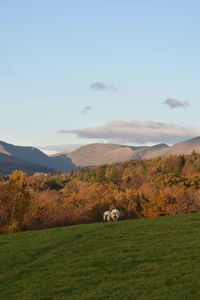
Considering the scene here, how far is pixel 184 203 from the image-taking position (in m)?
72.7

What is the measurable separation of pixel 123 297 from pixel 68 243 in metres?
12.8

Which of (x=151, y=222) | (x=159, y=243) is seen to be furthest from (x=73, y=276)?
(x=151, y=222)

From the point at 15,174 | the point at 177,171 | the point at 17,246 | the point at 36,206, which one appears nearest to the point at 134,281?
the point at 17,246

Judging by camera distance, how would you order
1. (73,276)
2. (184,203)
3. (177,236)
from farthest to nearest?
1. (184,203)
2. (177,236)
3. (73,276)

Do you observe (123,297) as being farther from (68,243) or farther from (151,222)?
(151,222)

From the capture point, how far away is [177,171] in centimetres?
17012

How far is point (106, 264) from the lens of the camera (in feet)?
69.0

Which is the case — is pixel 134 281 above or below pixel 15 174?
below

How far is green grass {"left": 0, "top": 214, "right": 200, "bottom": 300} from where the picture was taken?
16938mm

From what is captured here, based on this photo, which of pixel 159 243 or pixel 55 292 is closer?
pixel 55 292

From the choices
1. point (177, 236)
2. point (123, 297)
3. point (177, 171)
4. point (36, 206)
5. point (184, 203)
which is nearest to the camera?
point (123, 297)

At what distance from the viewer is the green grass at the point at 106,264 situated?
16.9 metres

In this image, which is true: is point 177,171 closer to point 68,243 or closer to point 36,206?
point 36,206

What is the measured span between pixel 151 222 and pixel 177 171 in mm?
137310
